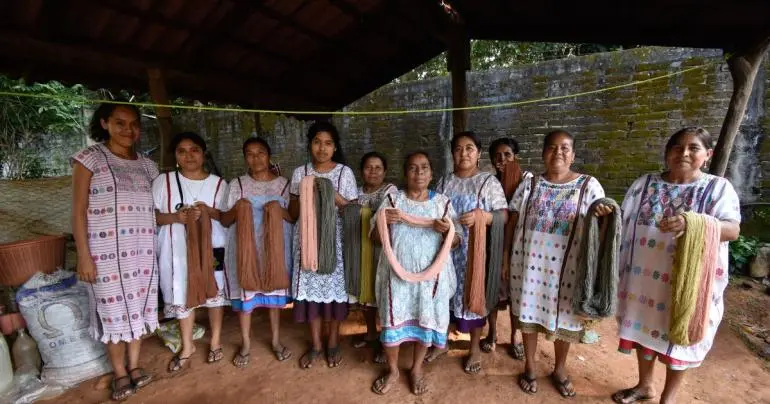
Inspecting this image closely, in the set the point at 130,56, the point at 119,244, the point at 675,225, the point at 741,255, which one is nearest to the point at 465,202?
the point at 675,225

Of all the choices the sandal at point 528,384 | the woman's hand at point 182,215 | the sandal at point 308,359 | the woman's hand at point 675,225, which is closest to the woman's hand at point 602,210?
the woman's hand at point 675,225

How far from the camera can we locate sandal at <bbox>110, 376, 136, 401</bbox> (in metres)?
2.48

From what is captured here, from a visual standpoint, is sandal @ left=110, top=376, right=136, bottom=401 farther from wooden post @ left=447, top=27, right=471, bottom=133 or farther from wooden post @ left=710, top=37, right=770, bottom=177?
wooden post @ left=710, top=37, right=770, bottom=177

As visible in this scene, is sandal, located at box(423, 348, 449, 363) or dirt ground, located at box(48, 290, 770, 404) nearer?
dirt ground, located at box(48, 290, 770, 404)

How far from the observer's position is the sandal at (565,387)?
238 centimetres

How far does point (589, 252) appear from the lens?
2.01m

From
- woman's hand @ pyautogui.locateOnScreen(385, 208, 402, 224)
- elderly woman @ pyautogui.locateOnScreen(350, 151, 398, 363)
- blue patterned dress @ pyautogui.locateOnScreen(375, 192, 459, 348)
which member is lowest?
blue patterned dress @ pyautogui.locateOnScreen(375, 192, 459, 348)

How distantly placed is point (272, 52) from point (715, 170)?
455 centimetres

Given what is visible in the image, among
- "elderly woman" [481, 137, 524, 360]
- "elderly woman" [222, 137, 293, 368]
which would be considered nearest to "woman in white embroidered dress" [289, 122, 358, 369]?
"elderly woman" [222, 137, 293, 368]

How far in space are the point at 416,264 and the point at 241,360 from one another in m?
1.79

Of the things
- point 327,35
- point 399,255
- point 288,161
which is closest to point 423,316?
point 399,255

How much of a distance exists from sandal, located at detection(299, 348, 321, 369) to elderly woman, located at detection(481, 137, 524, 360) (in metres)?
1.46

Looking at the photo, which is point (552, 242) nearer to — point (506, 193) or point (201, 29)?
point (506, 193)

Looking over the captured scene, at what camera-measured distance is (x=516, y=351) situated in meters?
2.87
